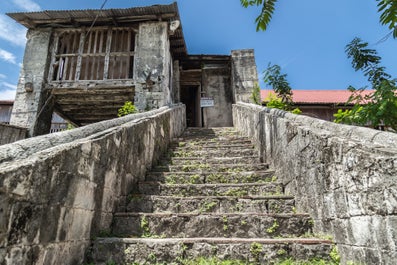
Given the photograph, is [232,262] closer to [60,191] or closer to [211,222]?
[211,222]

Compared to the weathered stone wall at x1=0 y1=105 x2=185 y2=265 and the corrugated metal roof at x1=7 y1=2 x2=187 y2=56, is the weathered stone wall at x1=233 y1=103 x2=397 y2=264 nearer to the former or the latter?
the weathered stone wall at x1=0 y1=105 x2=185 y2=265

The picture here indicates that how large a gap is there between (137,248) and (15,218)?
109cm

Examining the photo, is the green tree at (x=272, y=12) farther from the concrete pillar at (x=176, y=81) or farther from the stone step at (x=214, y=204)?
the concrete pillar at (x=176, y=81)

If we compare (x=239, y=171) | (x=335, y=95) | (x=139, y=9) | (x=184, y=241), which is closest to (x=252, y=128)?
(x=239, y=171)

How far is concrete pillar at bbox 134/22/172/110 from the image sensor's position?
803 cm

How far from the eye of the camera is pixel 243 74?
1069 cm

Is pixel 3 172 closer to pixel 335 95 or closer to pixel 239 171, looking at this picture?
pixel 239 171

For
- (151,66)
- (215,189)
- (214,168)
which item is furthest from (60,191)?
(151,66)

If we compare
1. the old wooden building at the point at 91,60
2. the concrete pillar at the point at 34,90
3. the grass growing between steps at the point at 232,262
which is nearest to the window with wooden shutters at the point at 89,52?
the old wooden building at the point at 91,60

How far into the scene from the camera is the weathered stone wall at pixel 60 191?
147 centimetres

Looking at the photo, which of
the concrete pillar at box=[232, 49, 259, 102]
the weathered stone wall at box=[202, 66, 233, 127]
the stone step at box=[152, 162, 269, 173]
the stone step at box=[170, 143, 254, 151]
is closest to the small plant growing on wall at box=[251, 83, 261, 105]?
the concrete pillar at box=[232, 49, 259, 102]

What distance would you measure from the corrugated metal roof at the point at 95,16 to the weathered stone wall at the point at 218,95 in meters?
3.61

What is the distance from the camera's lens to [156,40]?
8.49 metres

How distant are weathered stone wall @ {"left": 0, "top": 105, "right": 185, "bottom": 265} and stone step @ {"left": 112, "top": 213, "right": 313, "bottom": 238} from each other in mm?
324
